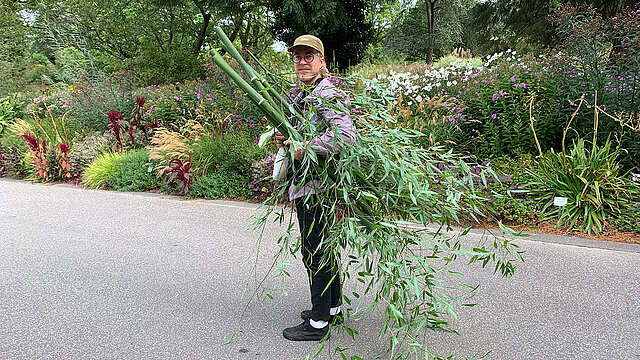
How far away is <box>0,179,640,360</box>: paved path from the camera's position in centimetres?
285

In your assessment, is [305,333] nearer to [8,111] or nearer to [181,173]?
[181,173]

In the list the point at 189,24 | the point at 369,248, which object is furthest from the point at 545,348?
the point at 189,24

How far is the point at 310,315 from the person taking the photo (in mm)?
2980

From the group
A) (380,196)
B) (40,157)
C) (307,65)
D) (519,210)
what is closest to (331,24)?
(40,157)

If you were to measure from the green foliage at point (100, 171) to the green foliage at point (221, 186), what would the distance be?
220cm

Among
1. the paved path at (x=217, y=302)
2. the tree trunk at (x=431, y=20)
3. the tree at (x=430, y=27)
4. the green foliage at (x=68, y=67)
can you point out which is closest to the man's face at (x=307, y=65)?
the paved path at (x=217, y=302)

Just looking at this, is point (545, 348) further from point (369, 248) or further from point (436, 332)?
point (369, 248)

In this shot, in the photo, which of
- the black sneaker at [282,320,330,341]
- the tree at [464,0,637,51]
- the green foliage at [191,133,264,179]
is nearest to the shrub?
the green foliage at [191,133,264,179]

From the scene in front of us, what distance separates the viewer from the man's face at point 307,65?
2.69 meters

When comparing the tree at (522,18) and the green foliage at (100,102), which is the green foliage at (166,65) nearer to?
the green foliage at (100,102)

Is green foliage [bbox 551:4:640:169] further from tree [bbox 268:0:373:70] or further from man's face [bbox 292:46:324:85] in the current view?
tree [bbox 268:0:373:70]

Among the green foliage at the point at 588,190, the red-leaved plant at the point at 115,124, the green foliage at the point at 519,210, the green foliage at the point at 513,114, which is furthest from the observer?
the red-leaved plant at the point at 115,124

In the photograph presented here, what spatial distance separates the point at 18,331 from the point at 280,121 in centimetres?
260

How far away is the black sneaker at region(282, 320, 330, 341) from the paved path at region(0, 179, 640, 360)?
5cm
